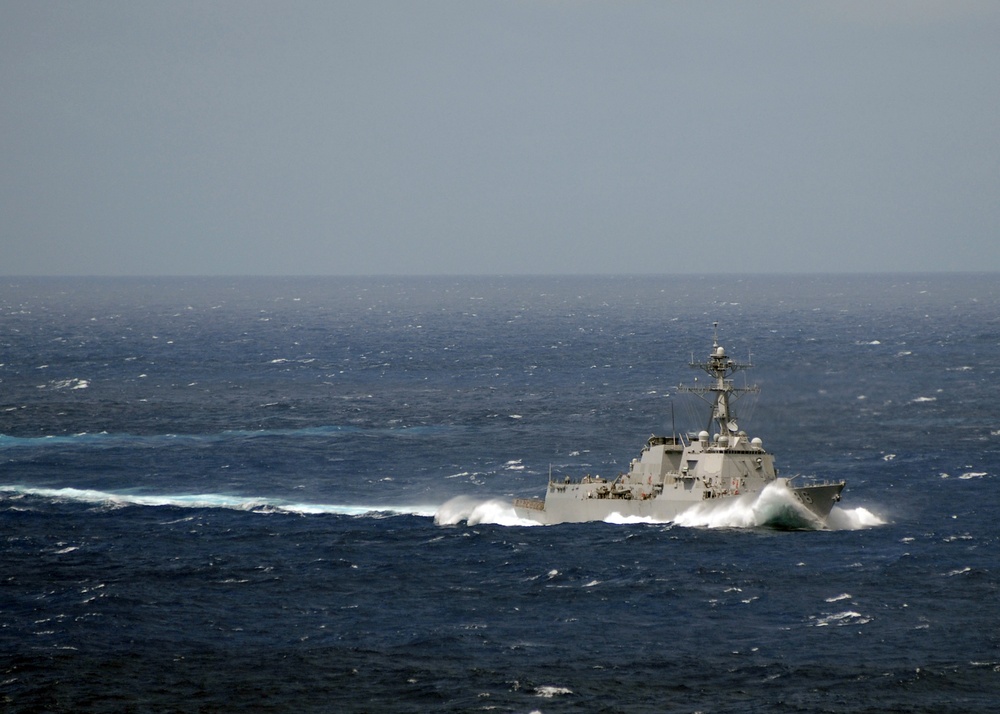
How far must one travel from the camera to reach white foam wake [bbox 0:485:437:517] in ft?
298

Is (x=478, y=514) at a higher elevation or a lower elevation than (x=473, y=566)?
higher

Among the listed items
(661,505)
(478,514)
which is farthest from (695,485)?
(478,514)

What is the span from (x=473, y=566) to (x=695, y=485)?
1588 centimetres

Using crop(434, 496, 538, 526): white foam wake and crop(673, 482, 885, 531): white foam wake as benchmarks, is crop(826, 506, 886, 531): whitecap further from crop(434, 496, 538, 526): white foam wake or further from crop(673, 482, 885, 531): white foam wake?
crop(434, 496, 538, 526): white foam wake

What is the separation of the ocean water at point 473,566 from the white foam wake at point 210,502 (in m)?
0.36

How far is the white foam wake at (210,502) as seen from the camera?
90812 mm

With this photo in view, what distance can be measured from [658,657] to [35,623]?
1098 inches

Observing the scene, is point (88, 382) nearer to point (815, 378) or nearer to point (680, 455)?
point (815, 378)

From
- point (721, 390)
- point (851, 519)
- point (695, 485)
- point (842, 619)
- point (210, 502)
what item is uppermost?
point (721, 390)

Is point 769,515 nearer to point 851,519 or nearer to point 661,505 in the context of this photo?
point 851,519

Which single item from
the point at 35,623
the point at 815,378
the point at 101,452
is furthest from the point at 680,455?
the point at 815,378

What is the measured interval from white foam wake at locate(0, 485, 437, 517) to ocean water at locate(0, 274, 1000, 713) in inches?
14.0

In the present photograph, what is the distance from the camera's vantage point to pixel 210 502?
93812mm

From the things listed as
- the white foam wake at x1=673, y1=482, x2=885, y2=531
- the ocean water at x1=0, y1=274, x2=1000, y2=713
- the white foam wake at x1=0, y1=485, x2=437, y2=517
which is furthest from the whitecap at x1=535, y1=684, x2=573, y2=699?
the white foam wake at x1=0, y1=485, x2=437, y2=517
